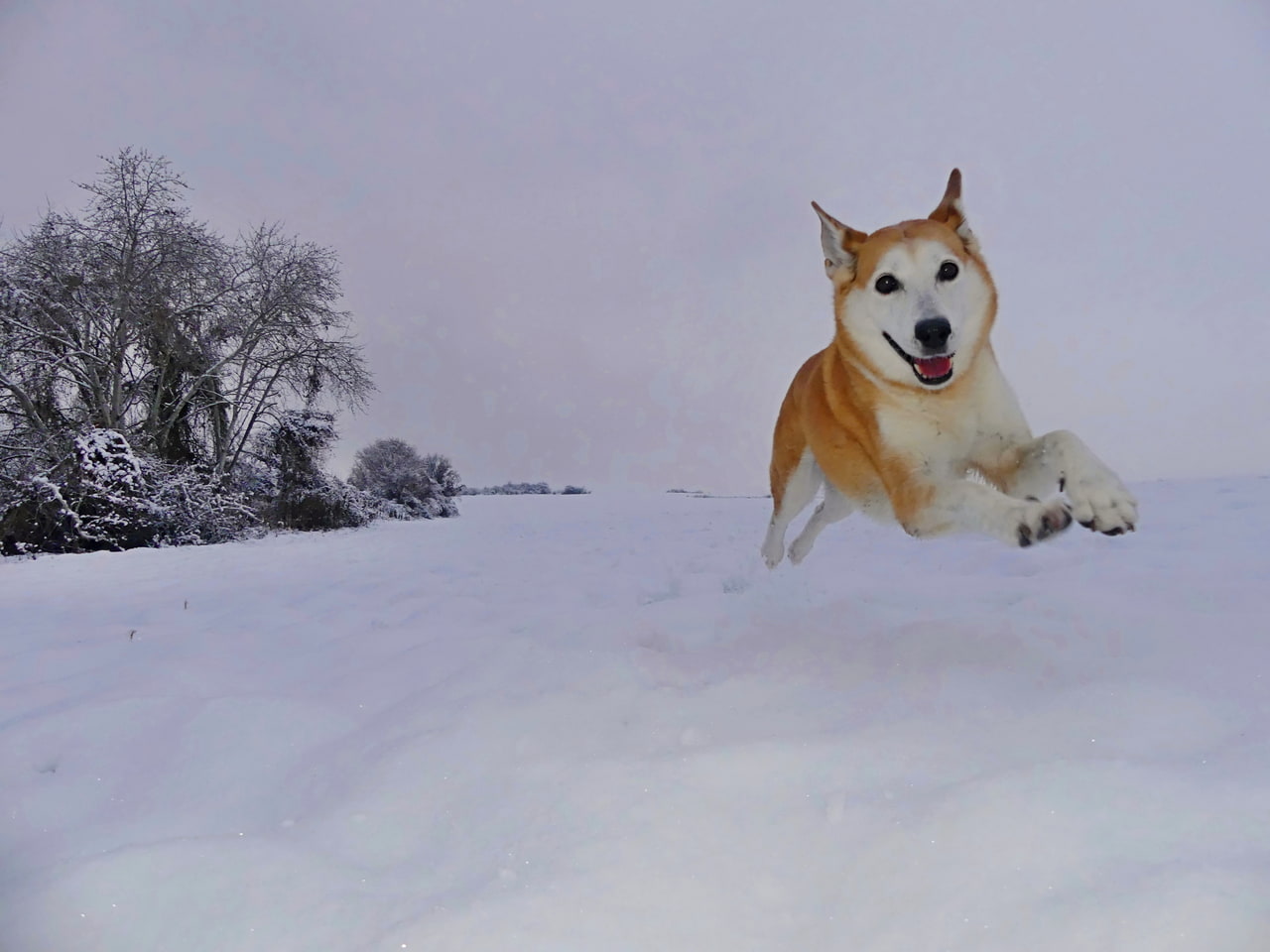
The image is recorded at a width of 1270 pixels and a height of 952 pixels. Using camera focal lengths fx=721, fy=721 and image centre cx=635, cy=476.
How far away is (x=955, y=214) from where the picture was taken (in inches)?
99.5

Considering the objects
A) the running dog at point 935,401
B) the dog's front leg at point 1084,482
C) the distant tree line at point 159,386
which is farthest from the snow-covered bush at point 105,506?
the dog's front leg at point 1084,482

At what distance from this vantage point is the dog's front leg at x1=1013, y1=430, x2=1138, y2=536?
75.4 inches

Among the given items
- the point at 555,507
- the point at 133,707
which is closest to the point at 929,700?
the point at 133,707

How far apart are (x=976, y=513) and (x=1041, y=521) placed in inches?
8.5

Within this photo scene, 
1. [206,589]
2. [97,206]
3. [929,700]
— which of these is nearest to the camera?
[929,700]

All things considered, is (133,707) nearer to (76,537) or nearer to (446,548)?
(446,548)

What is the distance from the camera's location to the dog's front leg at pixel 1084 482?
1.92 meters

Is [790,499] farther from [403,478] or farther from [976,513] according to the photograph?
[403,478]

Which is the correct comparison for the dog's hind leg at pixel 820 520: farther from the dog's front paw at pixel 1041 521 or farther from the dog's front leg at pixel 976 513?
the dog's front paw at pixel 1041 521

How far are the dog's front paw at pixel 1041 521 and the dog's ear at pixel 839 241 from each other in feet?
3.56

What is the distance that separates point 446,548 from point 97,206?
334 inches

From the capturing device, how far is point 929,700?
1.71 metres

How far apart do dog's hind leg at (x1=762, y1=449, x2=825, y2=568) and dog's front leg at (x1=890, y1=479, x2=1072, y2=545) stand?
3.34ft

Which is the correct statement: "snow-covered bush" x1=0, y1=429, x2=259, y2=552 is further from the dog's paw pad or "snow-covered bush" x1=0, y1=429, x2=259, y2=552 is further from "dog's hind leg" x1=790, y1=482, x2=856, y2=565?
the dog's paw pad
